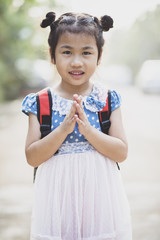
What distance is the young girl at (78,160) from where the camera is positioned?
5.83 ft

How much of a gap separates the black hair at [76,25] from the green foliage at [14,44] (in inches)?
371

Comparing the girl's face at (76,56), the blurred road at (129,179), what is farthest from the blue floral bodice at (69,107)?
the blurred road at (129,179)

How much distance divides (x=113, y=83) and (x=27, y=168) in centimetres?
1871

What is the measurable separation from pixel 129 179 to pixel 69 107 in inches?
111

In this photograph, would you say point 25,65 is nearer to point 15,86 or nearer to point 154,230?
point 15,86

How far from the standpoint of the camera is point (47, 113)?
1.81 meters

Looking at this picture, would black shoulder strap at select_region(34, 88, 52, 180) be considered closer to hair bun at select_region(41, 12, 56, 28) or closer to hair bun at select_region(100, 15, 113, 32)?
hair bun at select_region(41, 12, 56, 28)

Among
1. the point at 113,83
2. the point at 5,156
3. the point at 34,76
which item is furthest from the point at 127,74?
the point at 5,156

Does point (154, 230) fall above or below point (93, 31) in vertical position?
below

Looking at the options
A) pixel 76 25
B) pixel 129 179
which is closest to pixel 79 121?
pixel 76 25

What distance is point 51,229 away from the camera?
1.82m

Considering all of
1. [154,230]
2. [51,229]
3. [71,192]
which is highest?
[71,192]

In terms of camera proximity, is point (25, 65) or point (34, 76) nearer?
point (25, 65)

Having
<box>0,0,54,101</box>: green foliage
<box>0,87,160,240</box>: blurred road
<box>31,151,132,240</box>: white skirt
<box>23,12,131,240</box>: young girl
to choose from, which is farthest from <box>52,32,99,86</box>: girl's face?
<box>0,0,54,101</box>: green foliage
